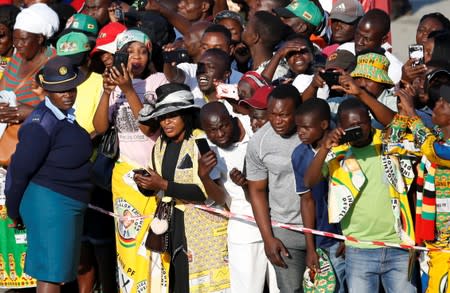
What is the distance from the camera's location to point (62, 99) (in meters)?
8.36

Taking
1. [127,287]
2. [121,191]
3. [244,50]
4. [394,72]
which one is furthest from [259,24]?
[127,287]

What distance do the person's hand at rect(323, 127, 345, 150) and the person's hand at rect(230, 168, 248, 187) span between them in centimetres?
90

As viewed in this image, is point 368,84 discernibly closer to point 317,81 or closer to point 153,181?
point 317,81

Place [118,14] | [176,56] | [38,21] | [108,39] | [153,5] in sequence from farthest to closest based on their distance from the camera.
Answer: [153,5], [118,14], [38,21], [108,39], [176,56]

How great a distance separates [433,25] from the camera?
30.6ft

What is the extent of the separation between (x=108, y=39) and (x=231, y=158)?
1930 mm

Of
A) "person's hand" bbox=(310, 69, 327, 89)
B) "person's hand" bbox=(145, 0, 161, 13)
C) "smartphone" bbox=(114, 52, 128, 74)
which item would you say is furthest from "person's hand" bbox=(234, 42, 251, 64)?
"person's hand" bbox=(310, 69, 327, 89)

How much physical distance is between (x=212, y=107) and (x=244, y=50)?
5.86 feet

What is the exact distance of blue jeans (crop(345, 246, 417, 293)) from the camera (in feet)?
24.1

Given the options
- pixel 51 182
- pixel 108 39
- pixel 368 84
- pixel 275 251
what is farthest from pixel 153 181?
pixel 108 39

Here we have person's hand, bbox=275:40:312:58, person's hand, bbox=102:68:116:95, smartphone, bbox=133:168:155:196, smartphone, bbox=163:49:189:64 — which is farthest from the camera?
smartphone, bbox=163:49:189:64

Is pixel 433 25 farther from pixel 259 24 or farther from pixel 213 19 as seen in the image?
Result: pixel 213 19

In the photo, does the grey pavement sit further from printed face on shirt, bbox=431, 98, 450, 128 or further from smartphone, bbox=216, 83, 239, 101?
printed face on shirt, bbox=431, 98, 450, 128

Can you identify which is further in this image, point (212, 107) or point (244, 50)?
point (244, 50)
